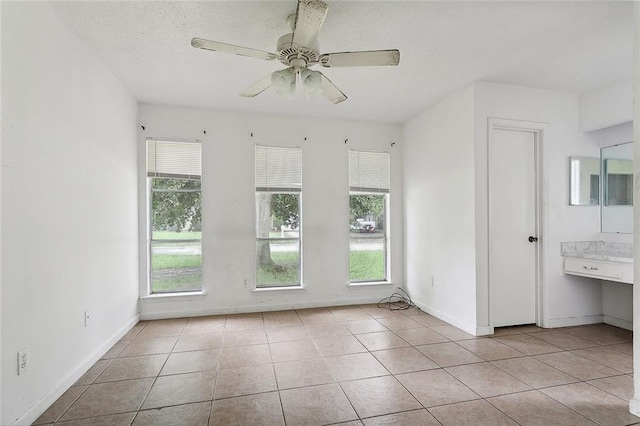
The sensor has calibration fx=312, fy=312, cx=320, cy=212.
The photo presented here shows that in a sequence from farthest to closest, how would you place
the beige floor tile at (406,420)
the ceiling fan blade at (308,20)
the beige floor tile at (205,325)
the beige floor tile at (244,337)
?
the beige floor tile at (205,325)
the beige floor tile at (244,337)
the beige floor tile at (406,420)
the ceiling fan blade at (308,20)

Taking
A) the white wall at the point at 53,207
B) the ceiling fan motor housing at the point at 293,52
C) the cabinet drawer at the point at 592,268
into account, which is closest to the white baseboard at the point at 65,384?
the white wall at the point at 53,207

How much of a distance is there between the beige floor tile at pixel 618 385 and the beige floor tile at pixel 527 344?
524 millimetres

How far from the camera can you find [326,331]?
11.4ft

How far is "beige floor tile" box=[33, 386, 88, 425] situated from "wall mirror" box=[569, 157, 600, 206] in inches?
200

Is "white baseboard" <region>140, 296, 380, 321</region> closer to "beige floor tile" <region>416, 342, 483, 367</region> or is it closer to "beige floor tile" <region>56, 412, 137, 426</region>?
"beige floor tile" <region>416, 342, 483, 367</region>

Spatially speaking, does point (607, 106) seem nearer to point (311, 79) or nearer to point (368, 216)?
point (368, 216)

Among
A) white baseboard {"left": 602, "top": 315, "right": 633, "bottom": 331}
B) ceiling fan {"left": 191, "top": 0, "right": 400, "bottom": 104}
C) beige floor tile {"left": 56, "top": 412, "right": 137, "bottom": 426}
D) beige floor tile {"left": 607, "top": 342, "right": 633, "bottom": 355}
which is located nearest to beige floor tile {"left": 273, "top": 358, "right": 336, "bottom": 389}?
beige floor tile {"left": 56, "top": 412, "right": 137, "bottom": 426}

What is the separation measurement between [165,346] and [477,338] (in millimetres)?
3170

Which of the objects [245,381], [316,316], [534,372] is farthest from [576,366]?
[245,381]

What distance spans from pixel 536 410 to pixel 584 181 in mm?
2929

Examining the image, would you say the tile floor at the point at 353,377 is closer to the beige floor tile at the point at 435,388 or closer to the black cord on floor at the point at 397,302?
the beige floor tile at the point at 435,388

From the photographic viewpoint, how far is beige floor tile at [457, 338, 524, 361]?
2820mm

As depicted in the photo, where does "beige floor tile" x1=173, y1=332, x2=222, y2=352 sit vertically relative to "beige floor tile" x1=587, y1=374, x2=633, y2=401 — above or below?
below

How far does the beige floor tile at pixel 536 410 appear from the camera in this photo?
1.90 m
